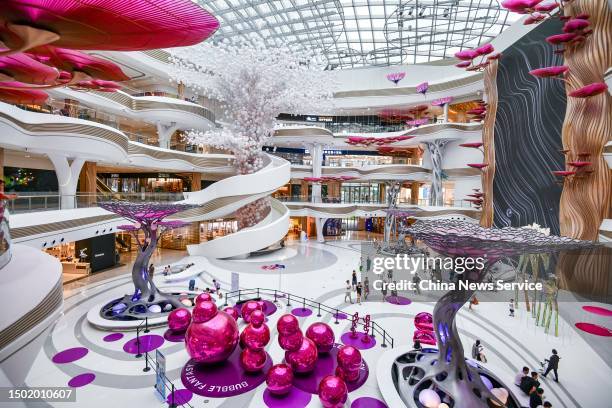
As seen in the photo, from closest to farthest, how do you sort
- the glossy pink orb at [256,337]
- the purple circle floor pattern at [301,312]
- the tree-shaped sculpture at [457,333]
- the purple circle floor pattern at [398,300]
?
the tree-shaped sculpture at [457,333]
the glossy pink orb at [256,337]
the purple circle floor pattern at [301,312]
the purple circle floor pattern at [398,300]

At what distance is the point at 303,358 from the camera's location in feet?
22.7

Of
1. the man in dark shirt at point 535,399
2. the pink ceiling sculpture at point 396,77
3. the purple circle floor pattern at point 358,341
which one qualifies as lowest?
the purple circle floor pattern at point 358,341

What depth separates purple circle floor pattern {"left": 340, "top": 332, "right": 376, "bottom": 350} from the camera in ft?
29.0

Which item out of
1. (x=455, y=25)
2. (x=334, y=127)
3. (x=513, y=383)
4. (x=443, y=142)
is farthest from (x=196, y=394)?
(x=455, y=25)

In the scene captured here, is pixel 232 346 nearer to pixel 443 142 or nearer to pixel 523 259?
pixel 523 259

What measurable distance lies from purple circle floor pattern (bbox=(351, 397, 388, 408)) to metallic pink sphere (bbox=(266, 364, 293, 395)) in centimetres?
139

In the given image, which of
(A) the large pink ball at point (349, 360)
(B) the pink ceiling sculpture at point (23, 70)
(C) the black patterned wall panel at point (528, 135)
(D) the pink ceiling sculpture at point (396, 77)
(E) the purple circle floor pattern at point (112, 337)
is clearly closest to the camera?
(B) the pink ceiling sculpture at point (23, 70)

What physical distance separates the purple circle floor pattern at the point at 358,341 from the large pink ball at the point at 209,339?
3649 mm

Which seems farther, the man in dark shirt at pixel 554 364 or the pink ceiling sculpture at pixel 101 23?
the man in dark shirt at pixel 554 364

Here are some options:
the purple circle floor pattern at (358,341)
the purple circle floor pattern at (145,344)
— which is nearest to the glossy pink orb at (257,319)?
the purple circle floor pattern at (358,341)

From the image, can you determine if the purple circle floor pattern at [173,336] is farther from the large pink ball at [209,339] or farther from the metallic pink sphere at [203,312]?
the metallic pink sphere at [203,312]

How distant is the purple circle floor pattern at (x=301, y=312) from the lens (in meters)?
11.0

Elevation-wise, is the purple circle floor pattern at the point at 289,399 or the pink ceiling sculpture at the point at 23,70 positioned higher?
the pink ceiling sculpture at the point at 23,70

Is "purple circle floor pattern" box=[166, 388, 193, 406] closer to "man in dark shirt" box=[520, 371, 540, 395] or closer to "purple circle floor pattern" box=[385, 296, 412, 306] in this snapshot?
"man in dark shirt" box=[520, 371, 540, 395]
